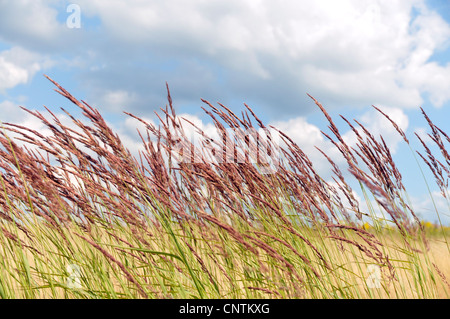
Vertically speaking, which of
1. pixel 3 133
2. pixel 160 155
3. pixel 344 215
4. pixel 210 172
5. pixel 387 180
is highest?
pixel 3 133

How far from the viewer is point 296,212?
2.17 metres

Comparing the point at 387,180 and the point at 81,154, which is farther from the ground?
the point at 81,154

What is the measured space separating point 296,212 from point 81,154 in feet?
3.94

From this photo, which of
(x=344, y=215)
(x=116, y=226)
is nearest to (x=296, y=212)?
(x=344, y=215)

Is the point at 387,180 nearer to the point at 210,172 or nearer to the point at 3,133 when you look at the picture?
the point at 210,172

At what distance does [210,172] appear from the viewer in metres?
1.95
